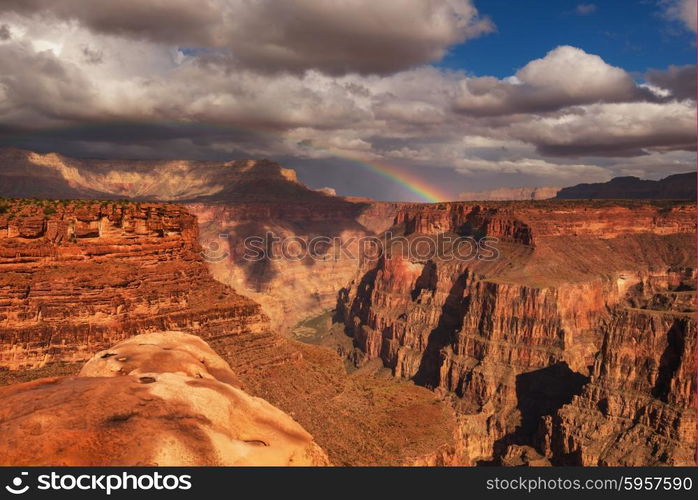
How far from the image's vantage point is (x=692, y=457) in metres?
57.7

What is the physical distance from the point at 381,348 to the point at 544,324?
4975 centimetres

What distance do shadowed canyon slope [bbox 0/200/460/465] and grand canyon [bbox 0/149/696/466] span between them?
16cm

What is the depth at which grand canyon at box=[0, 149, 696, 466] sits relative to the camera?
17453 millimetres

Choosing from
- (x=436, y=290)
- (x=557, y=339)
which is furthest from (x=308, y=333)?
(x=557, y=339)

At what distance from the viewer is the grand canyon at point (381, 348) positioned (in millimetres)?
17453

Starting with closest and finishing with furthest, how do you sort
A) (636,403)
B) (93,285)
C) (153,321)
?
(93,285), (153,321), (636,403)

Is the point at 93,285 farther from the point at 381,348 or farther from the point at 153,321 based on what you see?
the point at 381,348

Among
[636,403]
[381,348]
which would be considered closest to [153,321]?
[636,403]

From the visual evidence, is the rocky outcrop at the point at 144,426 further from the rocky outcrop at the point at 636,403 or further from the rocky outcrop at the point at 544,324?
the rocky outcrop at the point at 544,324

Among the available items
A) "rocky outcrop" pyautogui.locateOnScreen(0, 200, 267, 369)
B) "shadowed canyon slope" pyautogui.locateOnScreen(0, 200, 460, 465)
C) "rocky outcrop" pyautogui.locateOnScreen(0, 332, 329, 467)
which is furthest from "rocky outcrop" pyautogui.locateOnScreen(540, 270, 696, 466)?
"rocky outcrop" pyautogui.locateOnScreen(0, 332, 329, 467)

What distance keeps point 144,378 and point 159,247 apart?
103ft

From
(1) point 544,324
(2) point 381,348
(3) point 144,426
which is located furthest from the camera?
(2) point 381,348

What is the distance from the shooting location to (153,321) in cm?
4297

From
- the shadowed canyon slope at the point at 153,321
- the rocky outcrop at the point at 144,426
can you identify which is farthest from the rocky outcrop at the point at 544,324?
the rocky outcrop at the point at 144,426
